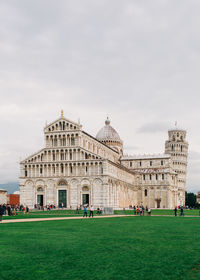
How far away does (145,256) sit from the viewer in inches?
619

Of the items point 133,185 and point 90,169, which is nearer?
point 90,169

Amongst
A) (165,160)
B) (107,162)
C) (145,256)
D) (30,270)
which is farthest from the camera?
(165,160)

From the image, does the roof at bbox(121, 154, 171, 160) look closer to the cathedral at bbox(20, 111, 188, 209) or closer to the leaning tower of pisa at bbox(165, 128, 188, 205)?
the leaning tower of pisa at bbox(165, 128, 188, 205)

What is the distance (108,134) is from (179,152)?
34.3 meters

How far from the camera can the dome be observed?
4903 inches

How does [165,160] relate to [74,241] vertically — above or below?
above

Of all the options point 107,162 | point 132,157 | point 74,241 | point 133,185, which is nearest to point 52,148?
point 107,162

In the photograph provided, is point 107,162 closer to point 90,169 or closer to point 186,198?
point 90,169

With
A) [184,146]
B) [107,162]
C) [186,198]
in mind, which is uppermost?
[184,146]

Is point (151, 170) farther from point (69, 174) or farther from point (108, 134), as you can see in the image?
point (69, 174)

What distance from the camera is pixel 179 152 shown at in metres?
146

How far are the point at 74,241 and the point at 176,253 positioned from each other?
20.4 feet

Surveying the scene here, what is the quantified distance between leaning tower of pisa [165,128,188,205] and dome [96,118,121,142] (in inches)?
1136

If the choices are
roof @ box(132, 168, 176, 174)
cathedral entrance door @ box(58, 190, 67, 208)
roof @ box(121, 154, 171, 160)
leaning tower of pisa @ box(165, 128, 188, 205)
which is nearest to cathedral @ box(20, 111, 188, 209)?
cathedral entrance door @ box(58, 190, 67, 208)
